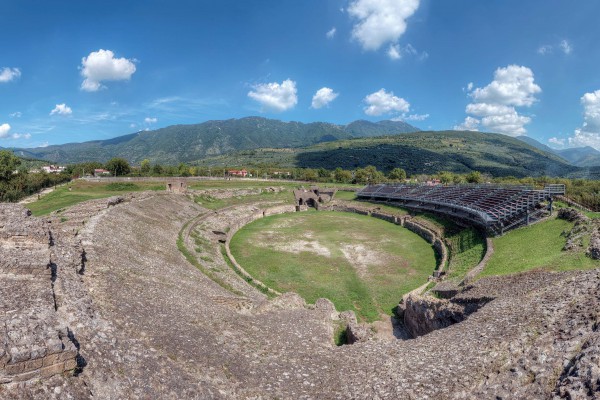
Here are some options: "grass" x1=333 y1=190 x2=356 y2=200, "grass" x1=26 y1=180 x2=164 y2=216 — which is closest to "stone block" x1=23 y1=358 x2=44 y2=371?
"grass" x1=26 y1=180 x2=164 y2=216

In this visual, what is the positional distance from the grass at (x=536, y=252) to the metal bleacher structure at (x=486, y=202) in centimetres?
207

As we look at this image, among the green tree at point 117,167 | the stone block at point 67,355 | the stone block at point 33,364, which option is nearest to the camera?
the stone block at point 33,364

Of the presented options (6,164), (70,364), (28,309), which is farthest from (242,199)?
(70,364)

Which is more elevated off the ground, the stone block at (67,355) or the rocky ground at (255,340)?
the stone block at (67,355)

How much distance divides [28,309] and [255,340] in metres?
7.40

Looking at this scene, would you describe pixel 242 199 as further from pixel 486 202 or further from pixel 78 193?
pixel 486 202

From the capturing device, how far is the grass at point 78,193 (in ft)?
140

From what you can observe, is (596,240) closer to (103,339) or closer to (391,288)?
(391,288)

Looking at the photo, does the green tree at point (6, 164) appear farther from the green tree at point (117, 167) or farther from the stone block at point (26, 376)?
the stone block at point (26, 376)

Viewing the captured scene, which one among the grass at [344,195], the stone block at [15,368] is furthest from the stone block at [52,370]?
the grass at [344,195]

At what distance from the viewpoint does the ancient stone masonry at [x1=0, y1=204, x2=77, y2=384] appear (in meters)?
7.28

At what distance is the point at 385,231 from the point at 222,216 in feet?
76.6

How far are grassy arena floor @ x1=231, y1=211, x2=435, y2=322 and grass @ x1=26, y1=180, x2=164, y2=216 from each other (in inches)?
917

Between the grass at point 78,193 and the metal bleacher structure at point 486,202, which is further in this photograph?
the grass at point 78,193
